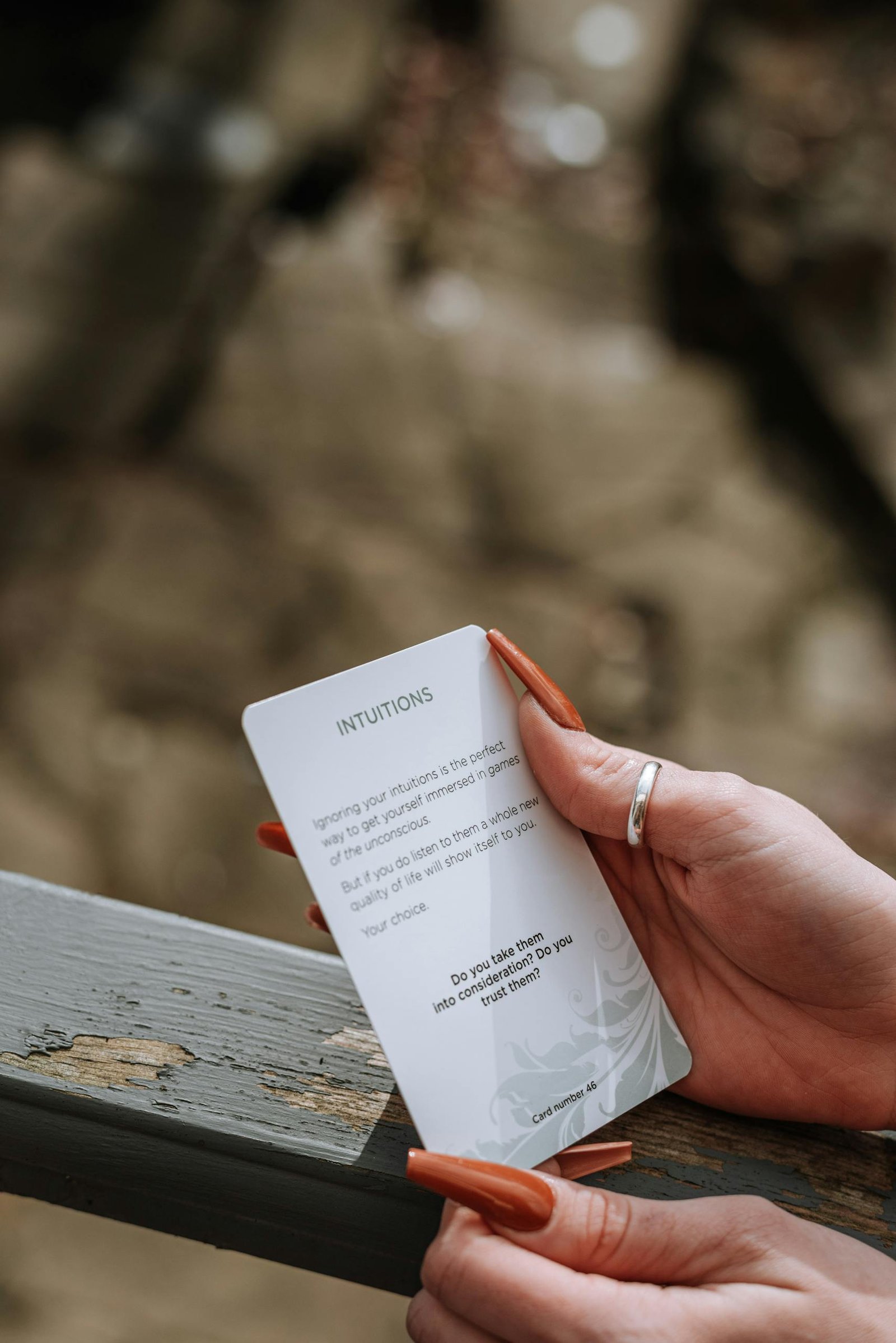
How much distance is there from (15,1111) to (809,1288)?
611mm

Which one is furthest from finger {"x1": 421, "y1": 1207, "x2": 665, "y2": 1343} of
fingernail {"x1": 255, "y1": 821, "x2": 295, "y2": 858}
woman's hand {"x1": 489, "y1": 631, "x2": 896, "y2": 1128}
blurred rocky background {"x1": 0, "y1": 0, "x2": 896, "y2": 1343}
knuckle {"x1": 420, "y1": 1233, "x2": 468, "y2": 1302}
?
blurred rocky background {"x1": 0, "y1": 0, "x2": 896, "y2": 1343}

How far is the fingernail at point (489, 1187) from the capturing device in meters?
0.59

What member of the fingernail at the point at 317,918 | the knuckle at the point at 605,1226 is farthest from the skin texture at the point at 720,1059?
the fingernail at the point at 317,918

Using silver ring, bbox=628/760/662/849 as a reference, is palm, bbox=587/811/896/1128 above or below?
below

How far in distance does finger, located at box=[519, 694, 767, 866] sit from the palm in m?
0.01

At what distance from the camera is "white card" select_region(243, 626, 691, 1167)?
63 centimetres

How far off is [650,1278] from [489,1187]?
139 mm

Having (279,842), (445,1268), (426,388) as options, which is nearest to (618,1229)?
(445,1268)

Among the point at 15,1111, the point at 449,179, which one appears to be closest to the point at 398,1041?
the point at 15,1111

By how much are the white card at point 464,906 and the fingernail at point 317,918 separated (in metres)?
0.02

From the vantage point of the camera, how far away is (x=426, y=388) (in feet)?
8.93

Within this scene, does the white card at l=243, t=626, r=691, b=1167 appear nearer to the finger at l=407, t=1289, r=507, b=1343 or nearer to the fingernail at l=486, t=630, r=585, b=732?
the fingernail at l=486, t=630, r=585, b=732

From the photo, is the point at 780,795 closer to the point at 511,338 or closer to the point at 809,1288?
the point at 809,1288

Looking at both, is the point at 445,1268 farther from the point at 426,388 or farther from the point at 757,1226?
the point at 426,388
